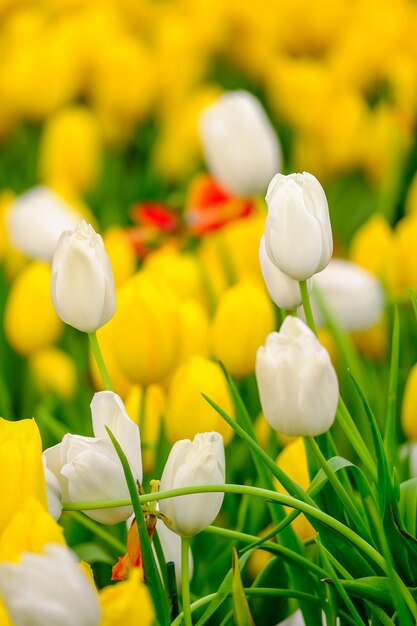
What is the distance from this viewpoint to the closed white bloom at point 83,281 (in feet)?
1.87

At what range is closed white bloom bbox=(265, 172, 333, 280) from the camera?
0.55 meters

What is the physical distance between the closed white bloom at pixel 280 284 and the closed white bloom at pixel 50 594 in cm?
20

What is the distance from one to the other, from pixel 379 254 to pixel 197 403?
40 cm

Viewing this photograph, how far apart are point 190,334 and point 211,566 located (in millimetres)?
243

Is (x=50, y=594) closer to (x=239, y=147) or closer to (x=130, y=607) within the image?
(x=130, y=607)

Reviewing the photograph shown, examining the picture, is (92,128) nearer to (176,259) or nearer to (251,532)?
(176,259)

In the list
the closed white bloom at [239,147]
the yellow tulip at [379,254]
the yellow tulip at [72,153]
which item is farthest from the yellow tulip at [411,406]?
the yellow tulip at [72,153]

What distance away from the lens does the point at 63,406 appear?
104 centimetres

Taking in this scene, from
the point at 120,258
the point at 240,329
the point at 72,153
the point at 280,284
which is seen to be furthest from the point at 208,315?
the point at 72,153

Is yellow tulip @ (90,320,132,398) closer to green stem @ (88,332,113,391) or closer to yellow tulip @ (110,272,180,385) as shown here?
yellow tulip @ (110,272,180,385)

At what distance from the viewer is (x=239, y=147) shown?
1.14 meters

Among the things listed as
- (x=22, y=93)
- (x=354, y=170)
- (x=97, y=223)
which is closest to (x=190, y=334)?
(x=97, y=223)

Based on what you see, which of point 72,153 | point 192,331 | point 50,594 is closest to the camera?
point 50,594

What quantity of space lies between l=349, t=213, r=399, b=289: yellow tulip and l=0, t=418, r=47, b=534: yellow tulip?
0.62 metres
